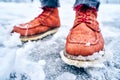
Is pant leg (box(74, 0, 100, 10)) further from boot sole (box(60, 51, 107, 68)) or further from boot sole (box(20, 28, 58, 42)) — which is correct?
boot sole (box(20, 28, 58, 42))

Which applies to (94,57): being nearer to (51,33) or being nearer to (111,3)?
(51,33)

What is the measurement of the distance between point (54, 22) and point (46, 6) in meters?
0.16

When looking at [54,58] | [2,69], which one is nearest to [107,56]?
[54,58]

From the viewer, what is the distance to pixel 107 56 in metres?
1.64

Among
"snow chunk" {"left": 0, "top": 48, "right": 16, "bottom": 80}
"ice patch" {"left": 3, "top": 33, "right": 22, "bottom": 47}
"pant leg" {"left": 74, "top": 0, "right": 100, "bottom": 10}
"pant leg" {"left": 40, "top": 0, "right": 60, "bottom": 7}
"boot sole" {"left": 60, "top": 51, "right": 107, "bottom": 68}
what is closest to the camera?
"snow chunk" {"left": 0, "top": 48, "right": 16, "bottom": 80}

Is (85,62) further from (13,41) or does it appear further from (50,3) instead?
(50,3)

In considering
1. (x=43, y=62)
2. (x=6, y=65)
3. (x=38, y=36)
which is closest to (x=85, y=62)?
(x=43, y=62)

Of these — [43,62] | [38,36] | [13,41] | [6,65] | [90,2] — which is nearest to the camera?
[6,65]

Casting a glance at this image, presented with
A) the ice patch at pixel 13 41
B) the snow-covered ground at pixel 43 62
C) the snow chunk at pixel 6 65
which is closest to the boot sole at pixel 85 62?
the snow-covered ground at pixel 43 62

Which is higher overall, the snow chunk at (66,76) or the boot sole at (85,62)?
the boot sole at (85,62)

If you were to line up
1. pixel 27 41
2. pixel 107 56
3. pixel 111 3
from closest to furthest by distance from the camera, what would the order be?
1. pixel 107 56
2. pixel 27 41
3. pixel 111 3

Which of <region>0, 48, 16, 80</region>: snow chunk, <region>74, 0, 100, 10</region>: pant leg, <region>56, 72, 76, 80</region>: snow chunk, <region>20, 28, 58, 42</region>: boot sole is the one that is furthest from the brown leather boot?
<region>20, 28, 58, 42</region>: boot sole

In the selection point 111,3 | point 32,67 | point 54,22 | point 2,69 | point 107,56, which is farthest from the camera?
point 111,3

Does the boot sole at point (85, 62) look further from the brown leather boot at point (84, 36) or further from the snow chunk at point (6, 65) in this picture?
the snow chunk at point (6, 65)
